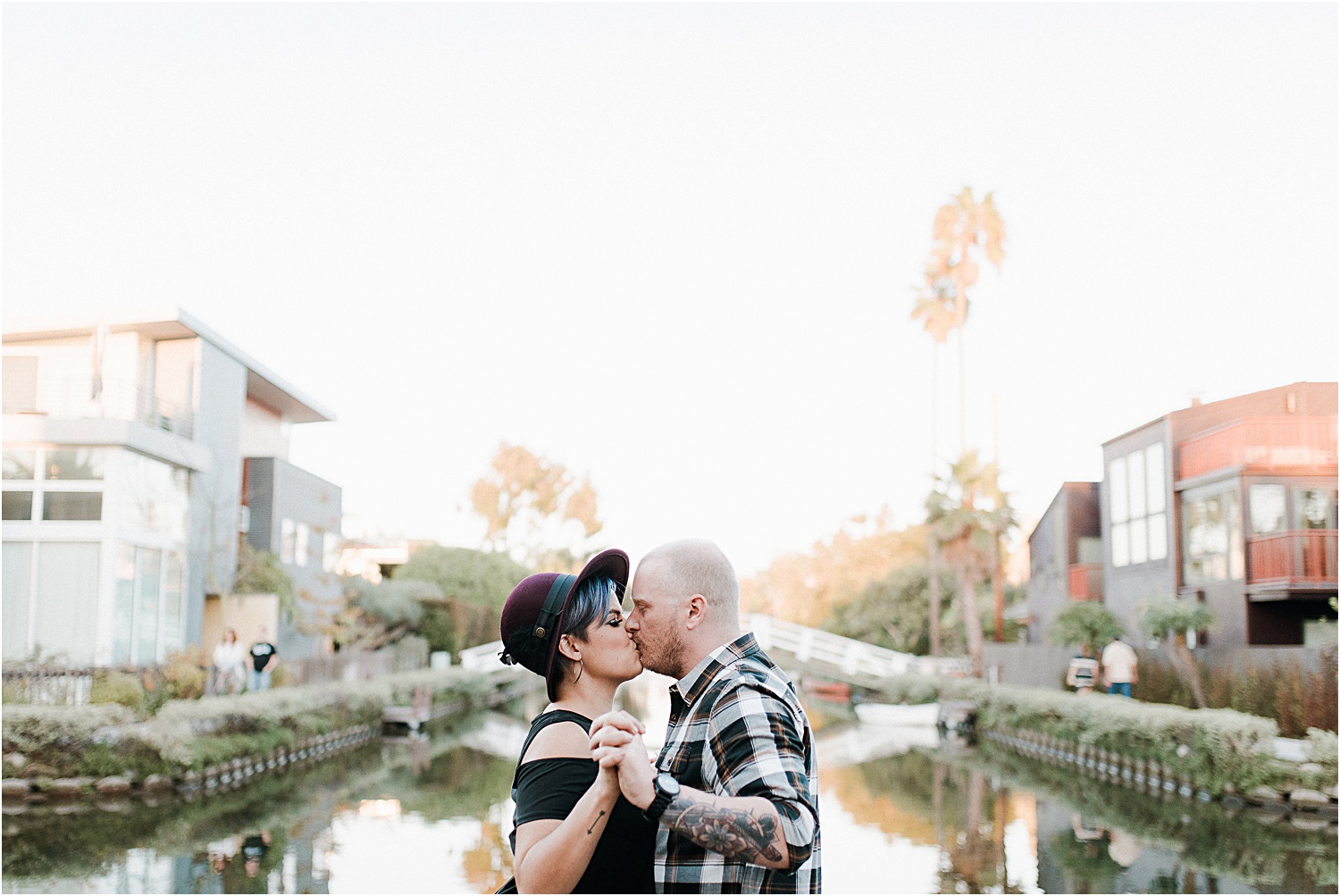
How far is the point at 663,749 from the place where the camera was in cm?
225

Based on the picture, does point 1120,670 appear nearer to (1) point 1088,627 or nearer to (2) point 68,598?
(1) point 1088,627

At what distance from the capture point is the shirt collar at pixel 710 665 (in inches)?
85.5

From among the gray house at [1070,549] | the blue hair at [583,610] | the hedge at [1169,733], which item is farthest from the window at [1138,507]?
the blue hair at [583,610]

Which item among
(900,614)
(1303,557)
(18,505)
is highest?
(18,505)

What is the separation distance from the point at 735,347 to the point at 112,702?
167ft

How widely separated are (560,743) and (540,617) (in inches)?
10.9

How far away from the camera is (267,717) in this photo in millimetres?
16031

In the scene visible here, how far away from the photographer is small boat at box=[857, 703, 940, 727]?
2484 centimetres

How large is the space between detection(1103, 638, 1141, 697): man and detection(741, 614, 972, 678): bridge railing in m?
10.2

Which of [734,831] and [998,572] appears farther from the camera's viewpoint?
[998,572]

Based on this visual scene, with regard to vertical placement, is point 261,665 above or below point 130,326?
below

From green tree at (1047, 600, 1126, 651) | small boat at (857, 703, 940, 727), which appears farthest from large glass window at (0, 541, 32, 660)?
green tree at (1047, 600, 1126, 651)

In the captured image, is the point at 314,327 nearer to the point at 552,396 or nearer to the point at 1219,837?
the point at 552,396

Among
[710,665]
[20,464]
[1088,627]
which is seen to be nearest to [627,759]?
[710,665]
